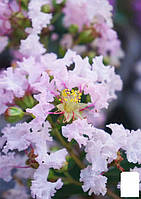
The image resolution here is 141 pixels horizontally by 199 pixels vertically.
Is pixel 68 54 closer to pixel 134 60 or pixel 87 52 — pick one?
pixel 87 52

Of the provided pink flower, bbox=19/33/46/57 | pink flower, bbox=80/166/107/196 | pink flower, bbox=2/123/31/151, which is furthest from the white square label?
pink flower, bbox=19/33/46/57

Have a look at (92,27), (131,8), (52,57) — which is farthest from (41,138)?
(131,8)

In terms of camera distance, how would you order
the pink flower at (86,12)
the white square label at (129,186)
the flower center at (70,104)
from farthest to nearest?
the pink flower at (86,12), the flower center at (70,104), the white square label at (129,186)

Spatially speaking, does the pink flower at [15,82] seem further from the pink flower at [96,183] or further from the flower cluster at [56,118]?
the pink flower at [96,183]

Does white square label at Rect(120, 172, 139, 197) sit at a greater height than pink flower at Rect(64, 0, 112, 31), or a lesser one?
lesser

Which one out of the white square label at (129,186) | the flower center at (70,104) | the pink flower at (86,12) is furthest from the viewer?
the pink flower at (86,12)

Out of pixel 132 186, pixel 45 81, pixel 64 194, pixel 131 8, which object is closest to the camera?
pixel 132 186

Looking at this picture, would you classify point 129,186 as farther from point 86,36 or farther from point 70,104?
point 86,36

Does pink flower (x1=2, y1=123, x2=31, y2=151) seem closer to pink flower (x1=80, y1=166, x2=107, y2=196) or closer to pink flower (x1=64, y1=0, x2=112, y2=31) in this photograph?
pink flower (x1=80, y1=166, x2=107, y2=196)

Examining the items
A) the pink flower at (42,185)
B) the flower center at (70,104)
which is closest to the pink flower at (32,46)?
the flower center at (70,104)
